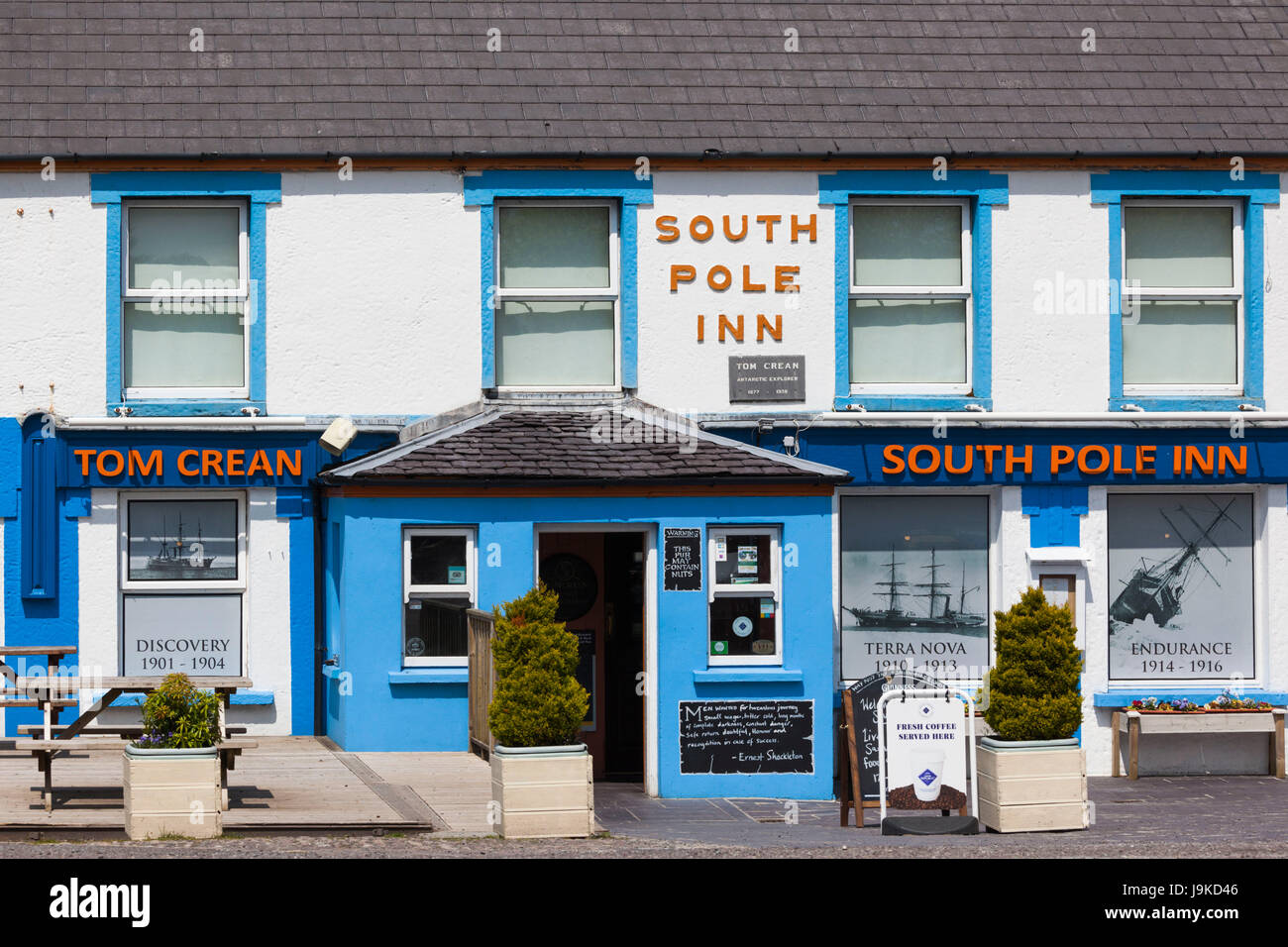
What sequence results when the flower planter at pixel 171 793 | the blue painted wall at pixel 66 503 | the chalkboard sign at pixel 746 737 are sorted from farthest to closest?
1. the blue painted wall at pixel 66 503
2. the chalkboard sign at pixel 746 737
3. the flower planter at pixel 171 793

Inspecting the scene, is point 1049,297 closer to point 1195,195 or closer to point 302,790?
point 1195,195

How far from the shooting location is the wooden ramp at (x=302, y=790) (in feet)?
38.8

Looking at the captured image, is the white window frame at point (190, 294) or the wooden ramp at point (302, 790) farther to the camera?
the white window frame at point (190, 294)

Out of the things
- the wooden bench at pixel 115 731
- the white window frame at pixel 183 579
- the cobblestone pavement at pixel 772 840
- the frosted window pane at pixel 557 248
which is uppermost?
the frosted window pane at pixel 557 248

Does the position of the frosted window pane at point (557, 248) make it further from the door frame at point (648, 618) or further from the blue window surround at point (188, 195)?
the door frame at point (648, 618)

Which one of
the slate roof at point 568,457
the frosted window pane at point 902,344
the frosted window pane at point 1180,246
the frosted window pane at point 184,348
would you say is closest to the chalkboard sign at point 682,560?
the slate roof at point 568,457

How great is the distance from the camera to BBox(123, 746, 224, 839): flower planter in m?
11.4

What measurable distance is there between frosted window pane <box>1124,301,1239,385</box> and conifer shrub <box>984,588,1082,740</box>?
5.04 meters

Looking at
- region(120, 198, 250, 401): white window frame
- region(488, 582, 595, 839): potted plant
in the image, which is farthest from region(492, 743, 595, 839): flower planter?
region(120, 198, 250, 401): white window frame

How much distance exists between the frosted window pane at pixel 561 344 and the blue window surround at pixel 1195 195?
16.5 ft

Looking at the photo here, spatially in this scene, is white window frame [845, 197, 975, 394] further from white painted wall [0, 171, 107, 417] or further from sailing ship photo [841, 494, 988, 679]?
white painted wall [0, 171, 107, 417]

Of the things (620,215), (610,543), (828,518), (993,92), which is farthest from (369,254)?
(993,92)

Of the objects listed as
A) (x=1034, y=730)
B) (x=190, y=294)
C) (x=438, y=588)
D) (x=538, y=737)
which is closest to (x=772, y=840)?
(x=538, y=737)

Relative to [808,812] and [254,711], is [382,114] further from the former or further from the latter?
[808,812]
